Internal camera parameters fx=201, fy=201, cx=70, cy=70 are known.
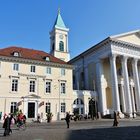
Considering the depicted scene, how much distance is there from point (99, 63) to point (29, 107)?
20785 mm

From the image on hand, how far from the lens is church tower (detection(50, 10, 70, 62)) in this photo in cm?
6600

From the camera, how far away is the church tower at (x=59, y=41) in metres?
66.0

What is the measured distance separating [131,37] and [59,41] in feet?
82.3

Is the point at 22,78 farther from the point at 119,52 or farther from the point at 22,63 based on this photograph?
the point at 119,52

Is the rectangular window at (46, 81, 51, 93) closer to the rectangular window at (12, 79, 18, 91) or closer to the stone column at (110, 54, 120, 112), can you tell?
the rectangular window at (12, 79, 18, 91)

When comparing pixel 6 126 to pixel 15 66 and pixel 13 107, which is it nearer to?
pixel 13 107

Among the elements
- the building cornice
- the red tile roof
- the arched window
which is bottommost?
the red tile roof

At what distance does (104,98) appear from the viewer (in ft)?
154

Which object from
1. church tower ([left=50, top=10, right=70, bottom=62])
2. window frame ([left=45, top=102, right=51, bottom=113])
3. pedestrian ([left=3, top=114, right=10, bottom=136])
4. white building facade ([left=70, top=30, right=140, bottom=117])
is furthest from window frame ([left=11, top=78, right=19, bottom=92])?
church tower ([left=50, top=10, right=70, bottom=62])

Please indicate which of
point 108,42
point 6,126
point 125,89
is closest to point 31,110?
point 125,89

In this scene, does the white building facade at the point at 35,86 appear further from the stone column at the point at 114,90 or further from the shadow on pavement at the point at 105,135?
the shadow on pavement at the point at 105,135

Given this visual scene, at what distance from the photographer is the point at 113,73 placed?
1795 inches

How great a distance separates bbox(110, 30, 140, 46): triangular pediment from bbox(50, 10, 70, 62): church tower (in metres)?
22.2

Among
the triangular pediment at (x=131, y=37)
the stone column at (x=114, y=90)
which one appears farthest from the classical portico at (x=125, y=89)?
the triangular pediment at (x=131, y=37)
